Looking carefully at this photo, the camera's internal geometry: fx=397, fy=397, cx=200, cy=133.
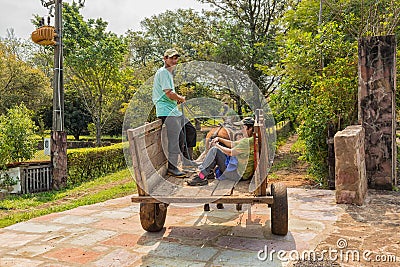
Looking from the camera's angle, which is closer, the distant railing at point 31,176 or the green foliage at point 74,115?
the distant railing at point 31,176

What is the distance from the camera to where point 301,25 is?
Answer: 33.9 ft

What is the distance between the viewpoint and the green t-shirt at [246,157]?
4.36m

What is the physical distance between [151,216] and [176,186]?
2.01 feet

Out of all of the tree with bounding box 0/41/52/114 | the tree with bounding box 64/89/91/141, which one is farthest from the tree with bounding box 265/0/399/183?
the tree with bounding box 0/41/52/114

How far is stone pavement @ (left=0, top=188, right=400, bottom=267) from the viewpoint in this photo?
3914 millimetres

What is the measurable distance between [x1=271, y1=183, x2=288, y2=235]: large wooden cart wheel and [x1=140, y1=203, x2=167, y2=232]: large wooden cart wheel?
1.24m

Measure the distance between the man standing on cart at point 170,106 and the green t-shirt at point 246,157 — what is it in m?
0.72

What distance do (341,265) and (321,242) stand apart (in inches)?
25.7

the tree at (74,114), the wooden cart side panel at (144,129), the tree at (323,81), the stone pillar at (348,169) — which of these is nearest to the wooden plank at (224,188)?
the wooden cart side panel at (144,129)

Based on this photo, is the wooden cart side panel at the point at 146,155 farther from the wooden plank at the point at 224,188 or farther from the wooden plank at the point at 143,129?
the wooden plank at the point at 224,188

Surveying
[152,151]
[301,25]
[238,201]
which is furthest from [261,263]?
[301,25]

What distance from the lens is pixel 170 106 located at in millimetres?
4852

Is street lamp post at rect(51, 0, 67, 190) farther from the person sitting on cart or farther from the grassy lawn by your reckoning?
the person sitting on cart

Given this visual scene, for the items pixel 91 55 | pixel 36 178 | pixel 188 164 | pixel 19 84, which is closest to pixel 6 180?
pixel 36 178
